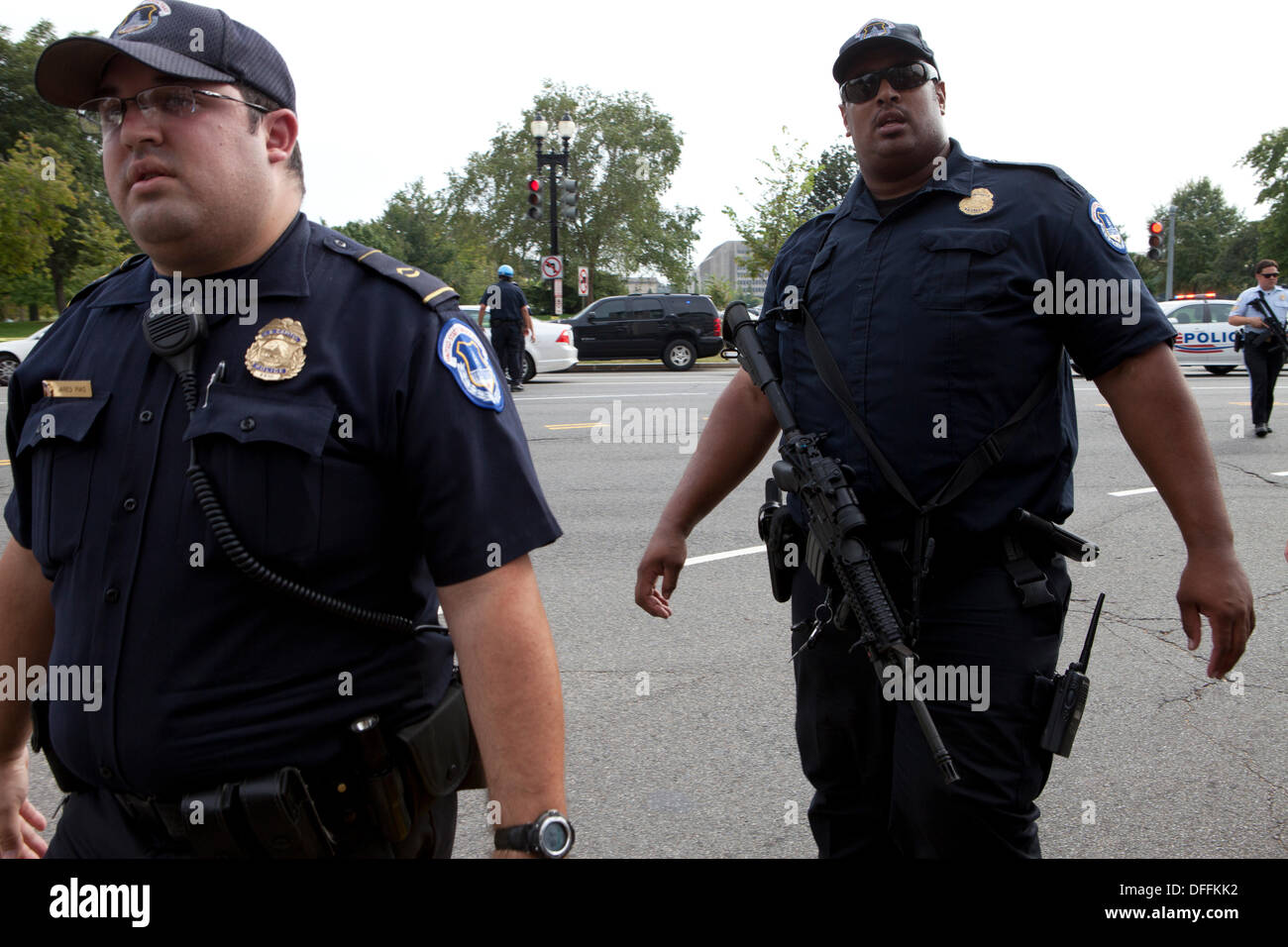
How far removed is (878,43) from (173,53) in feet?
4.90

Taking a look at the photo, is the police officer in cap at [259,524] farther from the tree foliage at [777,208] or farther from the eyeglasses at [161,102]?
the tree foliage at [777,208]

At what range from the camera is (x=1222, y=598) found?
2.18m

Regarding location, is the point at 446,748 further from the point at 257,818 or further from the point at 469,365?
the point at 469,365

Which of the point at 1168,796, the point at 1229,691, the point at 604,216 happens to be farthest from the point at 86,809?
the point at 604,216

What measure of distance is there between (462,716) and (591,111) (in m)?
52.7

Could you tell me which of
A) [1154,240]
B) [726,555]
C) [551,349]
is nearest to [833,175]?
[1154,240]

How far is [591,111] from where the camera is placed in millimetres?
51438

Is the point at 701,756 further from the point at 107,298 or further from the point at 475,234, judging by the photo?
the point at 475,234

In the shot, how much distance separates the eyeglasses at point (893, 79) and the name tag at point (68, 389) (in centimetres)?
168

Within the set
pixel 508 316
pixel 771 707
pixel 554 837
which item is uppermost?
pixel 508 316

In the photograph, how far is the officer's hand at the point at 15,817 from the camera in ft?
6.22

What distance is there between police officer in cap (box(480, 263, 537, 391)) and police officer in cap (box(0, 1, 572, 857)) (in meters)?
14.1

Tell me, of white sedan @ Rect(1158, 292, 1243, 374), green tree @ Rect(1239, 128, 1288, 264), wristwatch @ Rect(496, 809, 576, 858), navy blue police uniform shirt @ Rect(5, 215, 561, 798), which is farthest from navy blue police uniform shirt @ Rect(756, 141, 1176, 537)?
green tree @ Rect(1239, 128, 1288, 264)

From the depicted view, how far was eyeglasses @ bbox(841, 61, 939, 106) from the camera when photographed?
238cm
